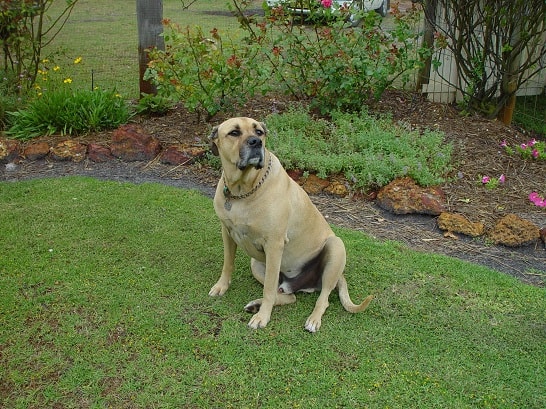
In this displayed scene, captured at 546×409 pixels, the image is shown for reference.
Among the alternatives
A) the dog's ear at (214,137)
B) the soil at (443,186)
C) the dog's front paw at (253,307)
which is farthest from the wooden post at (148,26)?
the dog's front paw at (253,307)

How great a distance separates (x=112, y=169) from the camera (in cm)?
620

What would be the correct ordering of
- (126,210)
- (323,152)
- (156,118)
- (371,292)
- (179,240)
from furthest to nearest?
(156,118) → (323,152) → (126,210) → (179,240) → (371,292)

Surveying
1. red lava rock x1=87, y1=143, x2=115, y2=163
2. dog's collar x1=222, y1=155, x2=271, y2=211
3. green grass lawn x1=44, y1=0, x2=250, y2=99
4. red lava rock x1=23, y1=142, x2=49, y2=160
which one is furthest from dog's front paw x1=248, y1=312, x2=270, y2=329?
green grass lawn x1=44, y1=0, x2=250, y2=99

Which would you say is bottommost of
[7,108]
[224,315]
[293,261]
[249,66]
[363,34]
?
[224,315]

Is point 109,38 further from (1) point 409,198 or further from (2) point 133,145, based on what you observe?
(1) point 409,198

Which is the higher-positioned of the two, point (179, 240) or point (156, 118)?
point (156, 118)

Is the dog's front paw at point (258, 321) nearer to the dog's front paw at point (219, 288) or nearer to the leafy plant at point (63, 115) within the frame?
the dog's front paw at point (219, 288)

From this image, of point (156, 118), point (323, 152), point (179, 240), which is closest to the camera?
point (179, 240)

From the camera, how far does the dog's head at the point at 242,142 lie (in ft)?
10.9

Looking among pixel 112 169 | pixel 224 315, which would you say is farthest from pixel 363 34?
pixel 224 315

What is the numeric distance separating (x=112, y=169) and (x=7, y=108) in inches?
72.7

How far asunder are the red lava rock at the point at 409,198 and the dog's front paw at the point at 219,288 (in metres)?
1.98

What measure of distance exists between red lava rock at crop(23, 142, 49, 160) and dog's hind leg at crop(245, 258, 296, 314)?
3509mm

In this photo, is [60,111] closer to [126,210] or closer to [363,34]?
[126,210]
